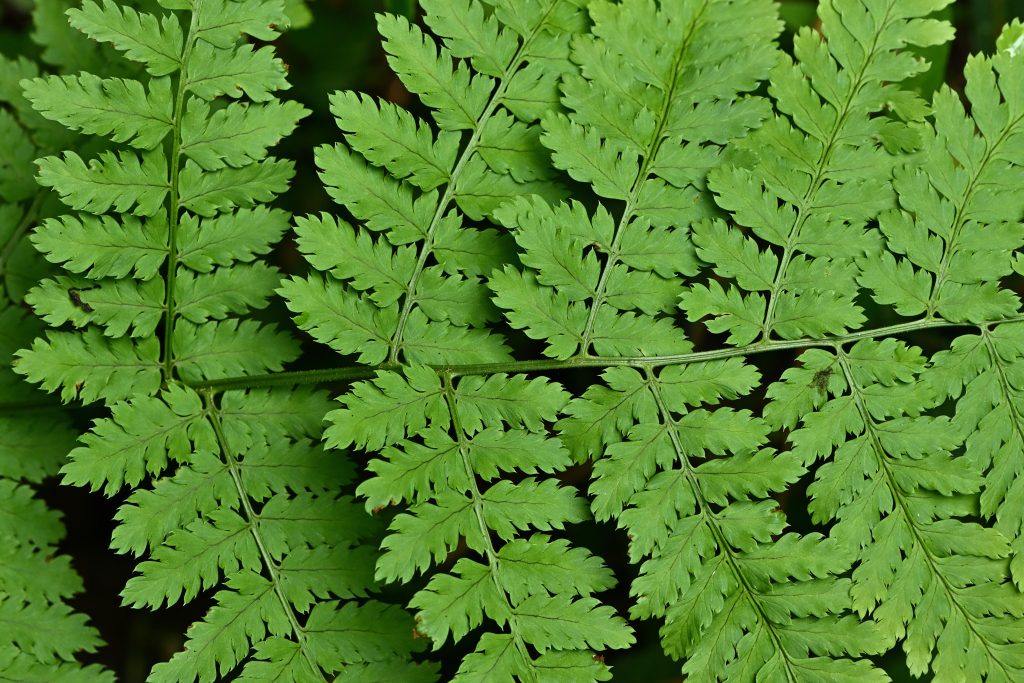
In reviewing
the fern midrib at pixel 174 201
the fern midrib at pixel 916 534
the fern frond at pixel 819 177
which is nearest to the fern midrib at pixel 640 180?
the fern frond at pixel 819 177

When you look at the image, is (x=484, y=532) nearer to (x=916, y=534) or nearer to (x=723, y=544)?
(x=723, y=544)

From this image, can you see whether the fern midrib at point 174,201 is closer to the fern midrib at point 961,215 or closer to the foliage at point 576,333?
the foliage at point 576,333

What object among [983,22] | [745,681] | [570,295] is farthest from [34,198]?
[983,22]

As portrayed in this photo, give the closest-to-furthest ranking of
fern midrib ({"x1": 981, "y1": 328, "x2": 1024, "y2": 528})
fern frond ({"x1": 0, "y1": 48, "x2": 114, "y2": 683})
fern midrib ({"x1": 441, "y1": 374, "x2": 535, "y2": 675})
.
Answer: fern midrib ({"x1": 441, "y1": 374, "x2": 535, "y2": 675}), fern midrib ({"x1": 981, "y1": 328, "x2": 1024, "y2": 528}), fern frond ({"x1": 0, "y1": 48, "x2": 114, "y2": 683})

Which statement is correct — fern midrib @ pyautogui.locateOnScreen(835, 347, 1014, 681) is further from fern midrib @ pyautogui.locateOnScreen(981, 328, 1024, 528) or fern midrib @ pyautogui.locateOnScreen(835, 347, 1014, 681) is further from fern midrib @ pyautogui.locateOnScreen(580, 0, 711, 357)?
fern midrib @ pyautogui.locateOnScreen(580, 0, 711, 357)


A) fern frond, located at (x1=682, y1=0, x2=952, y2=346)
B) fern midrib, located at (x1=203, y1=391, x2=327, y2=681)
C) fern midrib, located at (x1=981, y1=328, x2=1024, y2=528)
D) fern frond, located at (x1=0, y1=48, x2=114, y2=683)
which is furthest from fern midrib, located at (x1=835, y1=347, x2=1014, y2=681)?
fern frond, located at (x1=0, y1=48, x2=114, y2=683)
